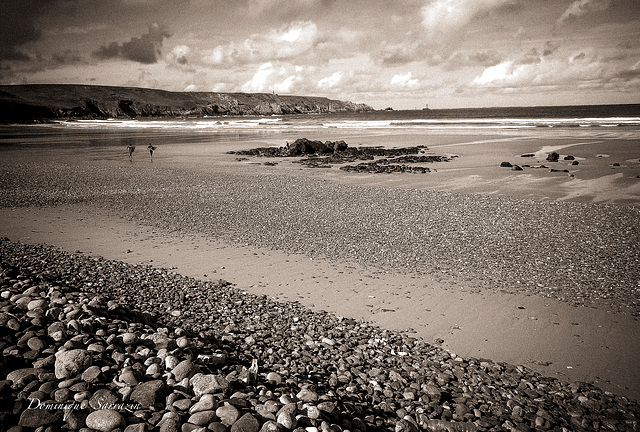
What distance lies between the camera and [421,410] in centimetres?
362

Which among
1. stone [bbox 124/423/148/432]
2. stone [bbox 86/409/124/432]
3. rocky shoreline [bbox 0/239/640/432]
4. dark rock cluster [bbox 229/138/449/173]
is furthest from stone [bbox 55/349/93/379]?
dark rock cluster [bbox 229/138/449/173]

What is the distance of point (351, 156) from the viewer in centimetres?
2631

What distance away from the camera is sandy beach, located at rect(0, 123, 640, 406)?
5328 mm

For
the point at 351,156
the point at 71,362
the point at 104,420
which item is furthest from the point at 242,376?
the point at 351,156

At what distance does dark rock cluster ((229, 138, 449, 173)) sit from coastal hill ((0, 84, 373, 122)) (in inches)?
4831

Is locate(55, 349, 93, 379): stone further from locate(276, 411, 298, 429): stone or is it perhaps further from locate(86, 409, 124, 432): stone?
locate(276, 411, 298, 429): stone

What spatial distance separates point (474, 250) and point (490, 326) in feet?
9.71

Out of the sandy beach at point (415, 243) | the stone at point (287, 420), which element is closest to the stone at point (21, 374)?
the stone at point (287, 420)

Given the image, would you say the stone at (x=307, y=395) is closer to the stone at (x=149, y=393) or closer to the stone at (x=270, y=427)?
the stone at (x=270, y=427)

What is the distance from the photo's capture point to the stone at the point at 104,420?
2.77 metres

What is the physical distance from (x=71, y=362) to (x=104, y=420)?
871 millimetres

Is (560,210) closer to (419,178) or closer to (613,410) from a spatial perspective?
(419,178)

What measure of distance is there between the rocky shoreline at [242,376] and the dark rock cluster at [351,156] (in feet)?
52.8

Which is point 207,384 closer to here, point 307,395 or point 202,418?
point 202,418
